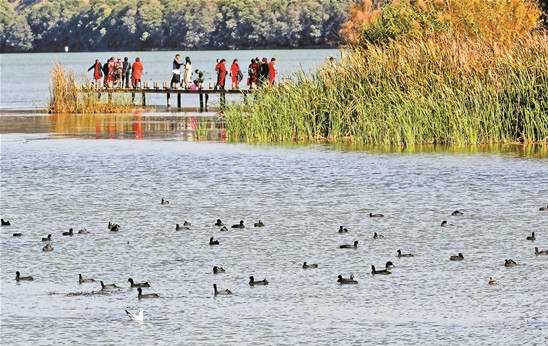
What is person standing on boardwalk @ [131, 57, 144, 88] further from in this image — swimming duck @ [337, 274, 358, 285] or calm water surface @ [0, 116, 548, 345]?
swimming duck @ [337, 274, 358, 285]

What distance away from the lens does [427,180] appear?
27.2m

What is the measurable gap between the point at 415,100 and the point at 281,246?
16.0 m

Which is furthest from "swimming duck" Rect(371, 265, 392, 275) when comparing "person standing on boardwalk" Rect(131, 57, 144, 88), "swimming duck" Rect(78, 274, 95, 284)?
"person standing on boardwalk" Rect(131, 57, 144, 88)

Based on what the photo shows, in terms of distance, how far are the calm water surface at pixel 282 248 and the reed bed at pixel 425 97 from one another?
1.52 metres

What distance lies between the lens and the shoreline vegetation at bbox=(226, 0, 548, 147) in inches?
1337

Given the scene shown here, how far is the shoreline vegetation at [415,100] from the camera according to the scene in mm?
33969

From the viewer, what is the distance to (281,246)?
18750 millimetres

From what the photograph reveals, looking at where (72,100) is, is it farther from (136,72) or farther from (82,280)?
(82,280)

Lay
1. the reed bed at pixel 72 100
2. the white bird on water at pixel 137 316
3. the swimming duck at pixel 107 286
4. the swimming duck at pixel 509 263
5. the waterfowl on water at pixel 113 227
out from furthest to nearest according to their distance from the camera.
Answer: the reed bed at pixel 72 100 < the waterfowl on water at pixel 113 227 < the swimming duck at pixel 509 263 < the swimming duck at pixel 107 286 < the white bird on water at pixel 137 316

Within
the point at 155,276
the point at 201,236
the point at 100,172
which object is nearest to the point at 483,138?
the point at 100,172

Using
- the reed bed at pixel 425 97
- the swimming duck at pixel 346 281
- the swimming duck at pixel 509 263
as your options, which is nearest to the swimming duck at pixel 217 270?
the swimming duck at pixel 346 281

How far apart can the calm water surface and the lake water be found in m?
0.03

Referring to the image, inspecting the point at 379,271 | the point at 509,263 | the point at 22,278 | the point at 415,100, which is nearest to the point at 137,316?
the point at 22,278

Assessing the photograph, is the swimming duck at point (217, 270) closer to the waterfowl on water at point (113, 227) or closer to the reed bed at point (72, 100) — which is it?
the waterfowl on water at point (113, 227)
